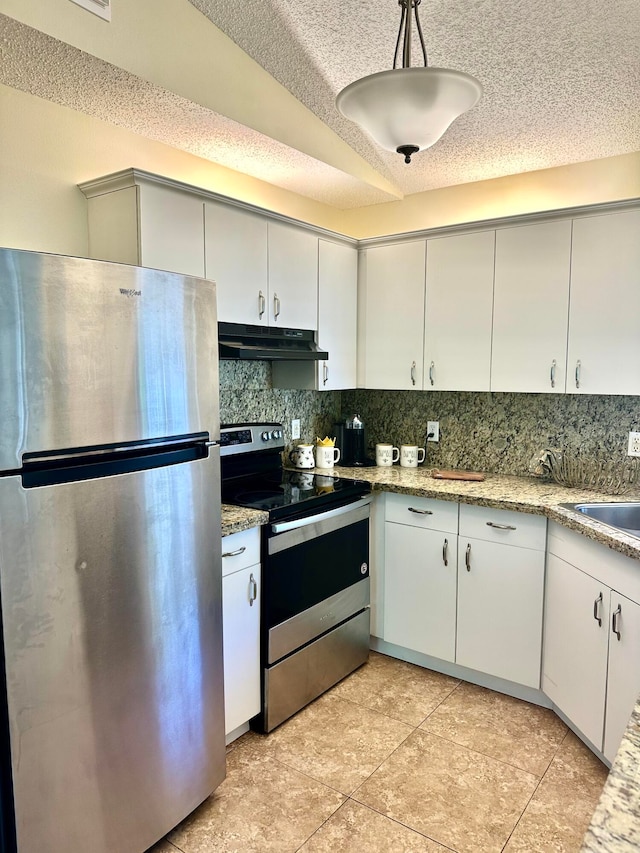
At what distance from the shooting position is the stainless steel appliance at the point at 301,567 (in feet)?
7.94

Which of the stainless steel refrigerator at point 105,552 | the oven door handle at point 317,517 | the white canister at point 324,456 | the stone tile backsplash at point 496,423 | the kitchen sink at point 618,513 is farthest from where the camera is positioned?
the white canister at point 324,456

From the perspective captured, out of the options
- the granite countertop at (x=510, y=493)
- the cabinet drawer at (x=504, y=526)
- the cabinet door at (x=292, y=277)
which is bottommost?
the cabinet drawer at (x=504, y=526)

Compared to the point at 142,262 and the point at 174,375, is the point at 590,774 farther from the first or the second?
the point at 142,262

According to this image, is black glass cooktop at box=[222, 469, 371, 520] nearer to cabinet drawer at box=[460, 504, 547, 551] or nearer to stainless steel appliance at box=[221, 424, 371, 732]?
stainless steel appliance at box=[221, 424, 371, 732]

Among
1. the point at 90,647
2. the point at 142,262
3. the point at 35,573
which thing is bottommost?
the point at 90,647

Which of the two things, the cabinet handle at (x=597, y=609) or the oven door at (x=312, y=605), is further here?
the oven door at (x=312, y=605)

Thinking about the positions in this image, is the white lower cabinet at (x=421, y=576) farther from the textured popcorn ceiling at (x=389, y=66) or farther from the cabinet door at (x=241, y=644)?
the textured popcorn ceiling at (x=389, y=66)

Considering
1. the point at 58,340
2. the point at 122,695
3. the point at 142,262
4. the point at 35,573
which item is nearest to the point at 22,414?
the point at 58,340

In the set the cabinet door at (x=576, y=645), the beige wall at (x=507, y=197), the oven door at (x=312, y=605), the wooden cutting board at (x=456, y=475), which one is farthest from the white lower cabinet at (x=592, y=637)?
the beige wall at (x=507, y=197)

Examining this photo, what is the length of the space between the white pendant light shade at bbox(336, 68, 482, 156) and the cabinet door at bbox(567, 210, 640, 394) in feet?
4.59

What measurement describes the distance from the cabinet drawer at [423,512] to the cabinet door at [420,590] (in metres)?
0.03

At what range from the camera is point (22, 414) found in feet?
4.46

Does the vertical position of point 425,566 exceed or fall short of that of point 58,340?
it falls short

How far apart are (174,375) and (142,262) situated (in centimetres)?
66
